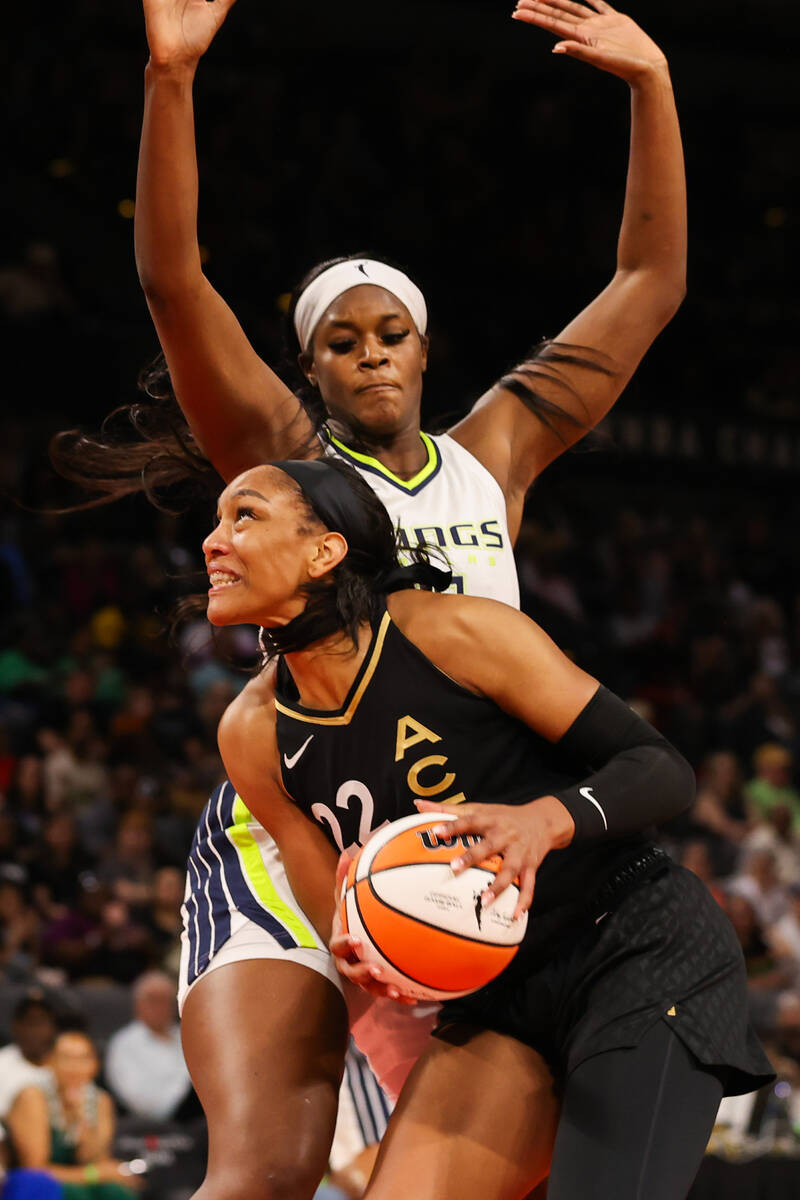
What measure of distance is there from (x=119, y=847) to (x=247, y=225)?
4.92 m

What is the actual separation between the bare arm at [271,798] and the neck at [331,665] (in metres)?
0.15

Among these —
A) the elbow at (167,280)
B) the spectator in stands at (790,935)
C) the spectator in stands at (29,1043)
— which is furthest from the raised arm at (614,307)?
the spectator in stands at (790,935)

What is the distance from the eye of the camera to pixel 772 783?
10320 mm

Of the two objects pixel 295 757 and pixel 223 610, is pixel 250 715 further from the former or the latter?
pixel 223 610

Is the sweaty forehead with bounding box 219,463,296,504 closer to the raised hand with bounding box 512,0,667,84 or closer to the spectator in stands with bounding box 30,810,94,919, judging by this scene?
the raised hand with bounding box 512,0,667,84

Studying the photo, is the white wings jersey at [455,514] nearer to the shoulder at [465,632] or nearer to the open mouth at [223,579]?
the shoulder at [465,632]

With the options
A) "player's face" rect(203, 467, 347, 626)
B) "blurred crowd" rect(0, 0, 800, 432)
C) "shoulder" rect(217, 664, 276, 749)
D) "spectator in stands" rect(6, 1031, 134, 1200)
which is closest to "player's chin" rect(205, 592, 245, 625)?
"player's face" rect(203, 467, 347, 626)

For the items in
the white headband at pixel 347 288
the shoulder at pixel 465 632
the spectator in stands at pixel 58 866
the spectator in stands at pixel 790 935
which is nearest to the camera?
the shoulder at pixel 465 632

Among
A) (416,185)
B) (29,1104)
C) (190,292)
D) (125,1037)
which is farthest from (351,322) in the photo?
(416,185)

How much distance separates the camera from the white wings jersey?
313cm

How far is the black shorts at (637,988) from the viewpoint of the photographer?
106 inches

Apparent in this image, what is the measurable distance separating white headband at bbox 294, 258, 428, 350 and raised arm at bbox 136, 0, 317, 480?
0.26 m

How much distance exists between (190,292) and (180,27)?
0.46 metres

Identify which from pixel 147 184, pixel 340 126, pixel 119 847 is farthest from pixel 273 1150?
pixel 340 126
